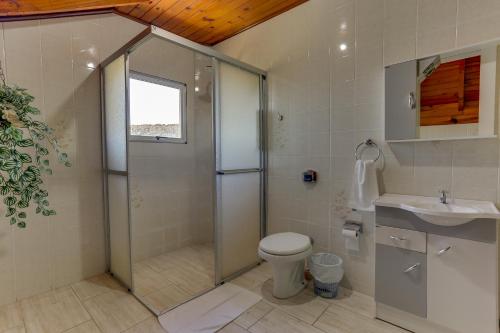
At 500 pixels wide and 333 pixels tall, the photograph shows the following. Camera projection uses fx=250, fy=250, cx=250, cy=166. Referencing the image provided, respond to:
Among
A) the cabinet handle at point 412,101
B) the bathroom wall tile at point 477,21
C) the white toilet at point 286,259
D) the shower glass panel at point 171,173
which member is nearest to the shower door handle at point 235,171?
the shower glass panel at point 171,173

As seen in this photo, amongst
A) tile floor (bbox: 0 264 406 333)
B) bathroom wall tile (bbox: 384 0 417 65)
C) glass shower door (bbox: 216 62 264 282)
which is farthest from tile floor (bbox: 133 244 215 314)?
bathroom wall tile (bbox: 384 0 417 65)

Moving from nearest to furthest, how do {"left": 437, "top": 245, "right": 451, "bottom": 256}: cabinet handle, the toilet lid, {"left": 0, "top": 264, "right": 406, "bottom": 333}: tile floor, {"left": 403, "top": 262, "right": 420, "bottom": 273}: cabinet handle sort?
1. {"left": 437, "top": 245, "right": 451, "bottom": 256}: cabinet handle
2. {"left": 403, "top": 262, "right": 420, "bottom": 273}: cabinet handle
3. {"left": 0, "top": 264, "right": 406, "bottom": 333}: tile floor
4. the toilet lid

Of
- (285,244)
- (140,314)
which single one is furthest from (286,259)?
(140,314)

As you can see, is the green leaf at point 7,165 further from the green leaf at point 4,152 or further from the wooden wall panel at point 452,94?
the wooden wall panel at point 452,94

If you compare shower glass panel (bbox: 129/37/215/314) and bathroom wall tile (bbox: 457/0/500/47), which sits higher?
bathroom wall tile (bbox: 457/0/500/47)

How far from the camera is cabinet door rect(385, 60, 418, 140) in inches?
70.7

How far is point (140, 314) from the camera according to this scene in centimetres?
183

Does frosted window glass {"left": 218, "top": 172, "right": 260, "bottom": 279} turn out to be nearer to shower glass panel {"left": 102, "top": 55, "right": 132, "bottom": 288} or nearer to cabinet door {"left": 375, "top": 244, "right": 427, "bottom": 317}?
shower glass panel {"left": 102, "top": 55, "right": 132, "bottom": 288}

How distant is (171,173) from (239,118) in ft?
3.67

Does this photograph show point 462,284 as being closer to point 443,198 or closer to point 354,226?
point 443,198

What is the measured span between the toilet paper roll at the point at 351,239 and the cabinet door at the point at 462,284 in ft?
1.78

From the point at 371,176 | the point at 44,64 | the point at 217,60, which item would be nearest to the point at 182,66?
the point at 217,60

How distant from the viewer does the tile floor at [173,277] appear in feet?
6.75

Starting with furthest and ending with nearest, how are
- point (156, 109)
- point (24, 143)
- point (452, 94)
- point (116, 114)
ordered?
1. point (156, 109)
2. point (116, 114)
3. point (452, 94)
4. point (24, 143)
